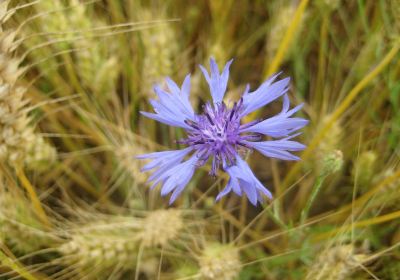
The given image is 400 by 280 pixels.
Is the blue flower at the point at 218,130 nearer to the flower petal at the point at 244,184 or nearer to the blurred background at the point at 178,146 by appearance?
the flower petal at the point at 244,184

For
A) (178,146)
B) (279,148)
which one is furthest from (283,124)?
(178,146)

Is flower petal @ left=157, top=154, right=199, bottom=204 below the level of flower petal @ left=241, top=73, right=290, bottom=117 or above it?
below

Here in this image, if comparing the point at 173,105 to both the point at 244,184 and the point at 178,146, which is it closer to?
the point at 244,184

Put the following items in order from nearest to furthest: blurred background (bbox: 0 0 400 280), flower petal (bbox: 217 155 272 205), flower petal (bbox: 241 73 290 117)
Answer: flower petal (bbox: 217 155 272 205) → flower petal (bbox: 241 73 290 117) → blurred background (bbox: 0 0 400 280)

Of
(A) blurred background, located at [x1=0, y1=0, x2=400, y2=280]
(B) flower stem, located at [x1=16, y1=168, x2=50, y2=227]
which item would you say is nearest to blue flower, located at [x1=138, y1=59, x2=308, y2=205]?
(A) blurred background, located at [x1=0, y1=0, x2=400, y2=280]

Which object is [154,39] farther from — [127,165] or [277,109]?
[277,109]

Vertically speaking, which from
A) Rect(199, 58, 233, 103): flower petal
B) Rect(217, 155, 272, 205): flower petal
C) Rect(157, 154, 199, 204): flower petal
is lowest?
Rect(217, 155, 272, 205): flower petal

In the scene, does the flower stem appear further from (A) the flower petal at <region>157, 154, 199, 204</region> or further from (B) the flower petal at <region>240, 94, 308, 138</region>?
(B) the flower petal at <region>240, 94, 308, 138</region>

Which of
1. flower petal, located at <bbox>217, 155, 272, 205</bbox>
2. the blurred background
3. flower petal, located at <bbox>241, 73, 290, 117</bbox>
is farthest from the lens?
the blurred background
